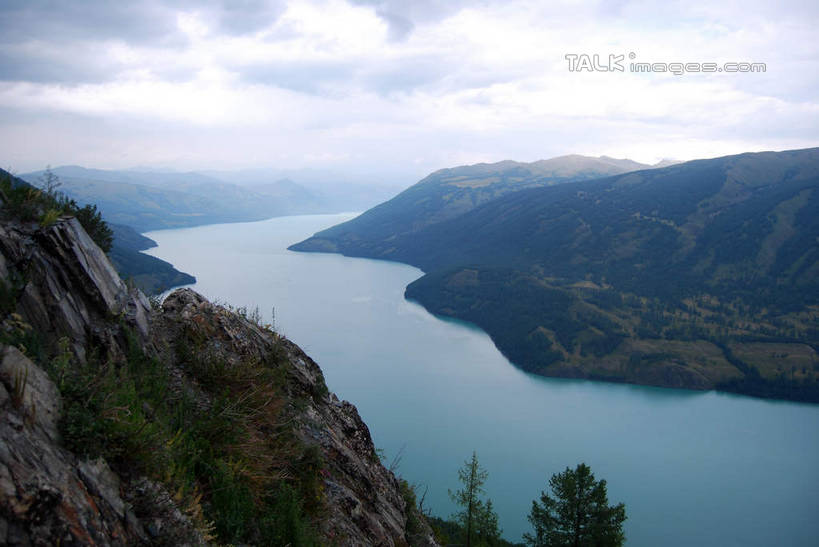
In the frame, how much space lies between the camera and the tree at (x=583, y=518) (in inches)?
733

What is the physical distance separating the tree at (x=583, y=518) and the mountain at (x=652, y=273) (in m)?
49.3

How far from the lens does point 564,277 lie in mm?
111125

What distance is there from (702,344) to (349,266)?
97.5 meters

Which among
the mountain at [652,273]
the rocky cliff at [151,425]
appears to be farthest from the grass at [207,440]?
the mountain at [652,273]

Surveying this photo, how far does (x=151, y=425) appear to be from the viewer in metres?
3.82

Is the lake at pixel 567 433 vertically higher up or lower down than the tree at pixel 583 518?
lower down

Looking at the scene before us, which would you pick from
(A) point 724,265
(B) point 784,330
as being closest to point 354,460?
(B) point 784,330

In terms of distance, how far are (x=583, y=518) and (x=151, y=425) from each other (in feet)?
67.4

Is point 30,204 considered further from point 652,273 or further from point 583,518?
point 652,273

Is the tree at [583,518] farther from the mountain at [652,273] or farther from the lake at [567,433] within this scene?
the mountain at [652,273]

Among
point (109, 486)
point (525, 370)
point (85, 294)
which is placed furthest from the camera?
point (525, 370)

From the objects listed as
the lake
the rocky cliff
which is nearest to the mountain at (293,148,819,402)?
the lake

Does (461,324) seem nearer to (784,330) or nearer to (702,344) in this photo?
(702,344)

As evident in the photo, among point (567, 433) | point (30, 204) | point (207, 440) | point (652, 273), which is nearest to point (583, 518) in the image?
point (207, 440)
